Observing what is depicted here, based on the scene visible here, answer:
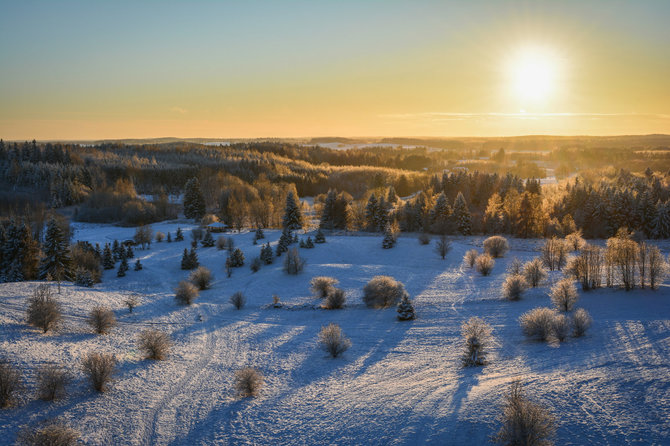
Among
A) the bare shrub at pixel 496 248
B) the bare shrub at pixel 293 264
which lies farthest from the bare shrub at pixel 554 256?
the bare shrub at pixel 293 264

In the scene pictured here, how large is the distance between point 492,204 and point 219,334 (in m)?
57.3

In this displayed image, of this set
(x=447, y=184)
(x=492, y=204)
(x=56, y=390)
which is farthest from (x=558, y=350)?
(x=447, y=184)

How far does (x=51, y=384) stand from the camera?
15.8m

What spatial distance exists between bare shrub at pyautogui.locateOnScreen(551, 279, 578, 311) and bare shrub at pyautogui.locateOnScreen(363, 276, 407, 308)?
10.7 m

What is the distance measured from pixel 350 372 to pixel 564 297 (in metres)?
15.9

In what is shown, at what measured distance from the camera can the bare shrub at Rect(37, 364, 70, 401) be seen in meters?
15.7

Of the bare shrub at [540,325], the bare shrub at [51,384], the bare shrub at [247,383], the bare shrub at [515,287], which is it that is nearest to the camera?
the bare shrub at [51,384]

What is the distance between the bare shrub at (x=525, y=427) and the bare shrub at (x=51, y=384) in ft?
→ 55.9

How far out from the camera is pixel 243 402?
1728cm

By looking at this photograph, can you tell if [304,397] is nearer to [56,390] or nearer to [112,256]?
[56,390]

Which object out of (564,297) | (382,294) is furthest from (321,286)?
(564,297)

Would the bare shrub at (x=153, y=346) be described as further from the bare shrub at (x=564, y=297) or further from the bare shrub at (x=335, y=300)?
the bare shrub at (x=564, y=297)

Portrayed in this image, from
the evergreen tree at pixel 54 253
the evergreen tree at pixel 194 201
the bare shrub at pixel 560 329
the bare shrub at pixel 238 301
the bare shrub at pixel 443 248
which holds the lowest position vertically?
the bare shrub at pixel 238 301

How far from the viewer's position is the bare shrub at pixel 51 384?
15.7 metres
